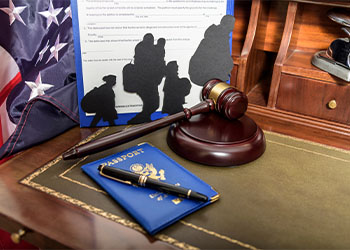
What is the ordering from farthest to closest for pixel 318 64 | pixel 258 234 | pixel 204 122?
pixel 318 64
pixel 204 122
pixel 258 234

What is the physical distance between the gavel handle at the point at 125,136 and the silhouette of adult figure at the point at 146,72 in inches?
6.7

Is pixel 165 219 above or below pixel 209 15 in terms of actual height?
below

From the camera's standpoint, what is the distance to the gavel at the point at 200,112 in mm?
901

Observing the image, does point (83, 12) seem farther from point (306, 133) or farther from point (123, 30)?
point (306, 133)

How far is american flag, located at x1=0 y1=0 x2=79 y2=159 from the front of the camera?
3.18 ft

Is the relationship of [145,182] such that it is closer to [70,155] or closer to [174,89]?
[70,155]

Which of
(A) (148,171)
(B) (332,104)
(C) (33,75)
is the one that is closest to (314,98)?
(B) (332,104)

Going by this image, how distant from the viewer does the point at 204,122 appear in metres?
1.01

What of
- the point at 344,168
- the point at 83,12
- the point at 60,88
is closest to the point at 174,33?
the point at 83,12

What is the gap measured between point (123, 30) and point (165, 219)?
1.97 feet

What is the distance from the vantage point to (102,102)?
1.09 m

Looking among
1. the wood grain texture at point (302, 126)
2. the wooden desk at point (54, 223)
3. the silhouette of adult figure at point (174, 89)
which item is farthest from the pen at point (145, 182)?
the wood grain texture at point (302, 126)

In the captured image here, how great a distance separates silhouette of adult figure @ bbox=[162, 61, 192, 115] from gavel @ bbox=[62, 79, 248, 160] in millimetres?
94

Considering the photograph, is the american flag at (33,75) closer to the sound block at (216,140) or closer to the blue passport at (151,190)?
the blue passport at (151,190)
